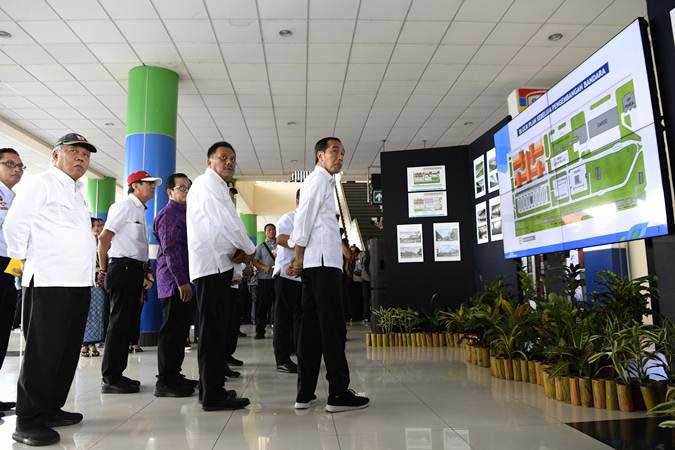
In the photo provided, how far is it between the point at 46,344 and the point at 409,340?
15.0 feet

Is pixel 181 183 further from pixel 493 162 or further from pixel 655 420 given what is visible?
pixel 493 162

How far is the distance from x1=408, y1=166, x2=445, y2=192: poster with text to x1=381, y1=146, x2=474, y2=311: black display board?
0.06m

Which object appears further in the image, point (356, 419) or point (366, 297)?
point (366, 297)

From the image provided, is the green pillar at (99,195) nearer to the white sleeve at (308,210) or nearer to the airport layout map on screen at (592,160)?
the airport layout map on screen at (592,160)

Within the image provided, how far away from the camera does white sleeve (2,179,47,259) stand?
2.54 m

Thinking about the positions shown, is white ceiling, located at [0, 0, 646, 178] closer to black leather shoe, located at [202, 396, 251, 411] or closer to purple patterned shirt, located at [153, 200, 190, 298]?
purple patterned shirt, located at [153, 200, 190, 298]

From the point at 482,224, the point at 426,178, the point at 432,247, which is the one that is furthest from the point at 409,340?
the point at 426,178

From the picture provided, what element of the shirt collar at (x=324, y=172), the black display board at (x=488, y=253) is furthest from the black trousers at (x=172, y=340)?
the black display board at (x=488, y=253)

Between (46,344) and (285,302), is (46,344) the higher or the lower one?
the lower one

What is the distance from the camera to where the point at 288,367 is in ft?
14.8

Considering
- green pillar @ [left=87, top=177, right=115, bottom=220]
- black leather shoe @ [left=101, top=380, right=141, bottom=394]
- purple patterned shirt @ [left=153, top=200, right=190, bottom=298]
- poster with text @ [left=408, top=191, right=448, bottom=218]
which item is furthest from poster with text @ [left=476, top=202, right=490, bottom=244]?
green pillar @ [left=87, top=177, right=115, bottom=220]

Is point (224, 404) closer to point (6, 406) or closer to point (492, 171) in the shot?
point (6, 406)

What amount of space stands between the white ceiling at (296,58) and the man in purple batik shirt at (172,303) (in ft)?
10.1

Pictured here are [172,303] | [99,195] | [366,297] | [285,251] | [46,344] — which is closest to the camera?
[46,344]
